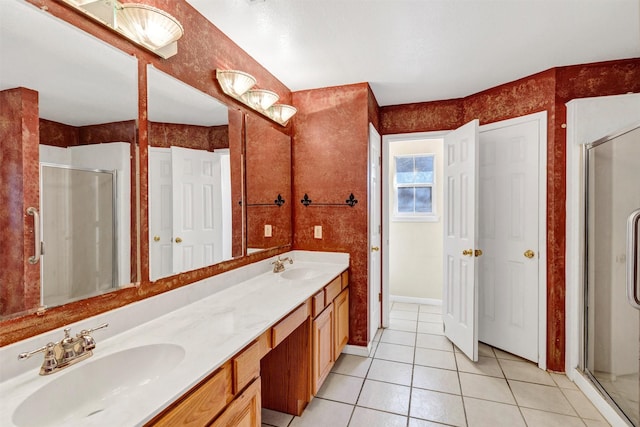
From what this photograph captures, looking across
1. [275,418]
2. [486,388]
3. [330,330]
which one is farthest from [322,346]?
[486,388]

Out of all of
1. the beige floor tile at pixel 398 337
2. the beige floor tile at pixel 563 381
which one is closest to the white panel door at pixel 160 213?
the beige floor tile at pixel 398 337

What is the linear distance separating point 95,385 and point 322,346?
1.36m

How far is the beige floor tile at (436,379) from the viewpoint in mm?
2201

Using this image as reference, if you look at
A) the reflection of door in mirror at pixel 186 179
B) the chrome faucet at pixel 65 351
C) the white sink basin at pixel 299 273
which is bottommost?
the white sink basin at pixel 299 273

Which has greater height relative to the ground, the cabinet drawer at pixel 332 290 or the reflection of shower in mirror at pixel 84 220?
the reflection of shower in mirror at pixel 84 220

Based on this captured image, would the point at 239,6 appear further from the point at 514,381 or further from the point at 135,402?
the point at 514,381

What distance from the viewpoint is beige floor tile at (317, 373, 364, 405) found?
2090mm

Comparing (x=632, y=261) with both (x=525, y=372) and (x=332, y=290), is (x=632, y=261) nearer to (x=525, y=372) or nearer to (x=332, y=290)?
(x=525, y=372)

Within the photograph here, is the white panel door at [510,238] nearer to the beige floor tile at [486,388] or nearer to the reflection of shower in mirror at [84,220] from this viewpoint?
the beige floor tile at [486,388]

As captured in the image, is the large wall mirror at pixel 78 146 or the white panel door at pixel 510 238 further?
the white panel door at pixel 510 238

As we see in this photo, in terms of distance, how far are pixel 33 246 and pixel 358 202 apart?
211cm

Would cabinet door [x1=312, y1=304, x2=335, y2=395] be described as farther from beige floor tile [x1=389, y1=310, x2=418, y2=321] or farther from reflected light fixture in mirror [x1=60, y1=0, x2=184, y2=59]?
reflected light fixture in mirror [x1=60, y1=0, x2=184, y2=59]

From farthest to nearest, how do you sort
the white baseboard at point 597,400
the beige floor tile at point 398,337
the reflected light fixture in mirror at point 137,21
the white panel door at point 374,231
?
the beige floor tile at point 398,337 → the white panel door at point 374,231 → the white baseboard at point 597,400 → the reflected light fixture in mirror at point 137,21

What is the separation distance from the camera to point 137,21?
132 centimetres
